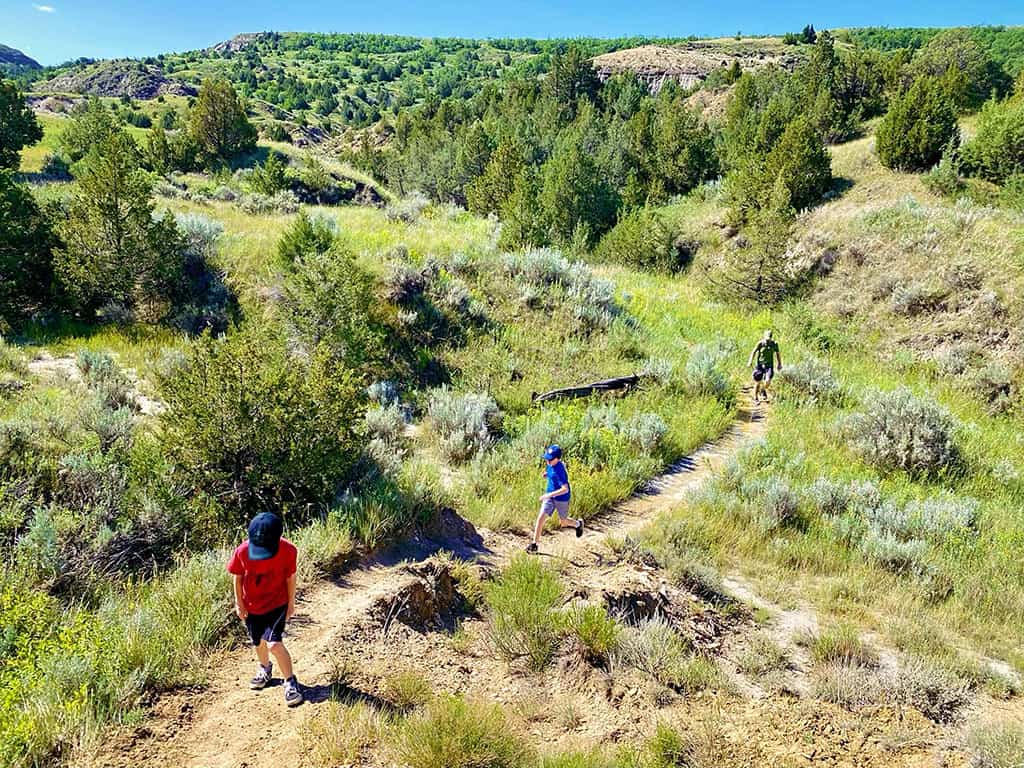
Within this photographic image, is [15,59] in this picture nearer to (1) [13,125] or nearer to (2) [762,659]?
(1) [13,125]

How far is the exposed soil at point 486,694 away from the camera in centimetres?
323

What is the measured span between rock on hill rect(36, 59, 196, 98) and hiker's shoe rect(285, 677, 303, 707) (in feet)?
386

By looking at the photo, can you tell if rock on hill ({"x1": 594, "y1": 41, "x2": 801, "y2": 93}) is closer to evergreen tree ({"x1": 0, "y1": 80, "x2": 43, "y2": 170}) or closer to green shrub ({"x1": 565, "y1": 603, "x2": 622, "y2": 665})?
evergreen tree ({"x1": 0, "y1": 80, "x2": 43, "y2": 170})

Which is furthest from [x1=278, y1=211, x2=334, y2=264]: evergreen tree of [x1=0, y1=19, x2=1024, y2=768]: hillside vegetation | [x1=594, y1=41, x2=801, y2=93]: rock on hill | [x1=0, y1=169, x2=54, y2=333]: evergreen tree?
[x1=594, y1=41, x2=801, y2=93]: rock on hill

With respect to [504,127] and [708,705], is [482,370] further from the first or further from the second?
[504,127]

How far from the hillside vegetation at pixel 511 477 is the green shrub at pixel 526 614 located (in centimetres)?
3

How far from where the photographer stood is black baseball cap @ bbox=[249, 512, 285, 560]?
140 inches

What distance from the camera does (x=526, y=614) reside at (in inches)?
182

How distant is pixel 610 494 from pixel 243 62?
184 meters

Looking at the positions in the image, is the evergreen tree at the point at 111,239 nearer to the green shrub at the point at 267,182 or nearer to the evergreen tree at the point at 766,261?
the green shrub at the point at 267,182

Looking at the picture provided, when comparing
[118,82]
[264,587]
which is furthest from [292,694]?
[118,82]

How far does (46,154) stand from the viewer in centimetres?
3406

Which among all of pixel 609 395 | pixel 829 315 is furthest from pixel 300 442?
Answer: pixel 829 315

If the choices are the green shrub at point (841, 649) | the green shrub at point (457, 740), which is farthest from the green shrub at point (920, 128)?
the green shrub at point (457, 740)
